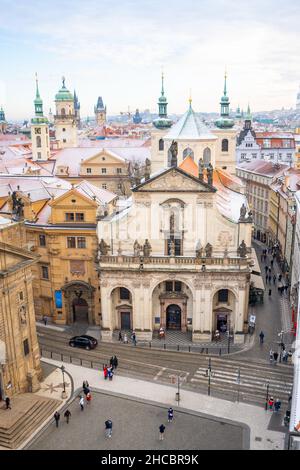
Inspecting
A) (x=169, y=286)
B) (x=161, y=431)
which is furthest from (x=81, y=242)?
(x=161, y=431)

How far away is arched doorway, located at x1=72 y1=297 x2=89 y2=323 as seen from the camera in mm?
59969

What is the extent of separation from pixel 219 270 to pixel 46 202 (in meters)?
23.9

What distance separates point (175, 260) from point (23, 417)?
22.0 meters

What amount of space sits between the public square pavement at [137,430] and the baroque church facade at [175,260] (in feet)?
46.0

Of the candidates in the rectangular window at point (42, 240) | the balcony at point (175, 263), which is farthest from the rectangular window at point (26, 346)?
the rectangular window at point (42, 240)

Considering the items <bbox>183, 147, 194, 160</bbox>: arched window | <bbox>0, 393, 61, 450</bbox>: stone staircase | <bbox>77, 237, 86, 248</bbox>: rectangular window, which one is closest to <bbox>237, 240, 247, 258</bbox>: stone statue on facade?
<bbox>77, 237, 86, 248</bbox>: rectangular window

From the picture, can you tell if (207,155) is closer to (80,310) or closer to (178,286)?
(178,286)

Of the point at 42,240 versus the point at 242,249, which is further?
the point at 42,240

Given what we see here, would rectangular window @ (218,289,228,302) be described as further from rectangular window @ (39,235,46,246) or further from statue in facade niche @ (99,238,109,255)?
rectangular window @ (39,235,46,246)

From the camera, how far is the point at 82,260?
5769 centimetres

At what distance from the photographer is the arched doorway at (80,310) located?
197 ft

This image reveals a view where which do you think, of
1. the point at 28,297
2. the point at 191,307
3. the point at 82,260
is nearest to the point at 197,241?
the point at 191,307

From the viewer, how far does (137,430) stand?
38.7 m

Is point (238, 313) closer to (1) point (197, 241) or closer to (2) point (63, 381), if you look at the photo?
(1) point (197, 241)
